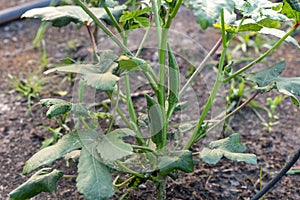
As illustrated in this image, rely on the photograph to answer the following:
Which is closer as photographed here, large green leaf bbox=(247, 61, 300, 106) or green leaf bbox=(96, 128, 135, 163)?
green leaf bbox=(96, 128, 135, 163)

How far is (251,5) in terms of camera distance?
1168 mm

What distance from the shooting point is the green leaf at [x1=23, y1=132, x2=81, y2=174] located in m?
1.18

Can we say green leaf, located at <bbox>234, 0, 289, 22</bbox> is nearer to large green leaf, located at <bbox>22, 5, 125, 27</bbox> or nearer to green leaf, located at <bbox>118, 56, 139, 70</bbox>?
green leaf, located at <bbox>118, 56, 139, 70</bbox>

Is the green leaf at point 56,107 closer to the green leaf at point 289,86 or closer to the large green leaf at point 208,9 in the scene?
the large green leaf at point 208,9

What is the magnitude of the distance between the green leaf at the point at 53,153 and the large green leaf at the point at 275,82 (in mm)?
464

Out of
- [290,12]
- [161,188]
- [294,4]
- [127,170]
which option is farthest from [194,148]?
[294,4]

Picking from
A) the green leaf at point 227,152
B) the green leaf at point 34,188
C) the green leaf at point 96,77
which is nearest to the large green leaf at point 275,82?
the green leaf at point 227,152

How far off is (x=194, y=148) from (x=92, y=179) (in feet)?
2.32

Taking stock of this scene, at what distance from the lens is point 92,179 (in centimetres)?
113

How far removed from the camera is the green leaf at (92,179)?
3.65ft

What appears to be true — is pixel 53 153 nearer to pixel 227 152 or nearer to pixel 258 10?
pixel 227 152

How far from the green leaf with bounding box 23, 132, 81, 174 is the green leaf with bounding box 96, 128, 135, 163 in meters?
0.07

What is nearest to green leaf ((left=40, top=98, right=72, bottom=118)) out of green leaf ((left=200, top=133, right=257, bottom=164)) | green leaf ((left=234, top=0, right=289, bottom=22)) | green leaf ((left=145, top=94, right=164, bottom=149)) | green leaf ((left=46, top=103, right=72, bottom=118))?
green leaf ((left=46, top=103, right=72, bottom=118))

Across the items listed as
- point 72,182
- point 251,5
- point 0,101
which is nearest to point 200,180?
point 72,182
